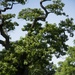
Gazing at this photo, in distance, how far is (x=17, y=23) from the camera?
1268 inches

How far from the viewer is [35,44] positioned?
89.9 feet

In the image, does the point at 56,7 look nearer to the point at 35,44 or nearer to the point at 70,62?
the point at 35,44

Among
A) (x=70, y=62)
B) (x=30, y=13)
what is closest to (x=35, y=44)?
(x=30, y=13)

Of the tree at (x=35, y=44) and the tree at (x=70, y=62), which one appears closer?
the tree at (x=35, y=44)

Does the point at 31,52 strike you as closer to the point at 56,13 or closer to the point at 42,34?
the point at 42,34

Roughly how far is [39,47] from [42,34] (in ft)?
10.4

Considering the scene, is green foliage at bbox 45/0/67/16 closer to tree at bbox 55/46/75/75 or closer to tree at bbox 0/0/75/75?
tree at bbox 0/0/75/75

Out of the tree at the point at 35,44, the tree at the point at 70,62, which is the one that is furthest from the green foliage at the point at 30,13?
the tree at the point at 70,62

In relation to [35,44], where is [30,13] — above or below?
above

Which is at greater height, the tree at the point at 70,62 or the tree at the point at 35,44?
the tree at the point at 70,62

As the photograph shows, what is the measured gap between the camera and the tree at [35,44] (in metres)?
27.7

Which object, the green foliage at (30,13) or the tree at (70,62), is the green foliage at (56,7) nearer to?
the green foliage at (30,13)

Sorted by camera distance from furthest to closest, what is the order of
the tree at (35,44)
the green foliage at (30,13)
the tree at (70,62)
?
1. the tree at (70,62)
2. the green foliage at (30,13)
3. the tree at (35,44)

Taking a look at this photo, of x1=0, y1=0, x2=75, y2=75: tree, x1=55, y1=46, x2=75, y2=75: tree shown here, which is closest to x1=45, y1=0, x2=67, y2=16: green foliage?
x1=0, y1=0, x2=75, y2=75: tree
